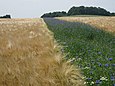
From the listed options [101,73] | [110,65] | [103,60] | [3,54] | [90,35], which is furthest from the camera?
[90,35]

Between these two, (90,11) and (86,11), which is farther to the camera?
(86,11)

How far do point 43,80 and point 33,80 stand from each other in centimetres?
13

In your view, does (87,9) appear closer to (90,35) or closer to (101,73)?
(90,35)

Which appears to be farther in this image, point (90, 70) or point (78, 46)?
point (78, 46)

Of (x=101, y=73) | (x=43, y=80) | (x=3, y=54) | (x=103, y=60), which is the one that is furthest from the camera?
(x=3, y=54)

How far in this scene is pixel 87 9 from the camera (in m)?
68.6

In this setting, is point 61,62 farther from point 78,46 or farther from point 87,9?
point 87,9

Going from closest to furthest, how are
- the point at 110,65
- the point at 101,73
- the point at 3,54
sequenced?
the point at 101,73, the point at 110,65, the point at 3,54

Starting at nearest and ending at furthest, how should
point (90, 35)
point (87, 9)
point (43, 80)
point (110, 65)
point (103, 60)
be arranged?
point (43, 80) → point (110, 65) → point (103, 60) → point (90, 35) → point (87, 9)

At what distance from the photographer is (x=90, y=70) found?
5.05 meters

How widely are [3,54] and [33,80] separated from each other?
2.12 m

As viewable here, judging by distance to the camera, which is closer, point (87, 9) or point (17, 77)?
point (17, 77)

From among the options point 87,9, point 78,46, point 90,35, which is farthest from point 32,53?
point 87,9

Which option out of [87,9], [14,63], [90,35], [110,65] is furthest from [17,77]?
[87,9]
